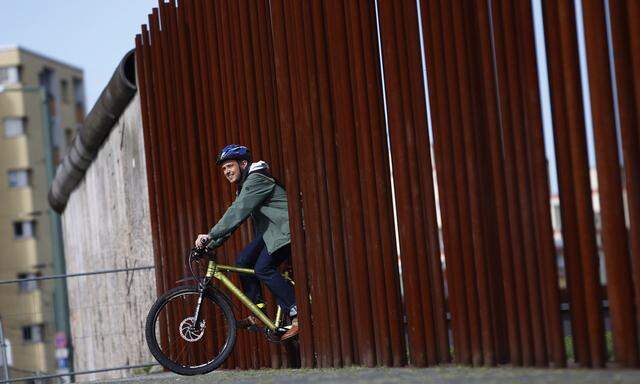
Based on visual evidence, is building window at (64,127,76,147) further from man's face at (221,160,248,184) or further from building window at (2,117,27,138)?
man's face at (221,160,248,184)

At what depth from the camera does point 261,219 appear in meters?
10.1

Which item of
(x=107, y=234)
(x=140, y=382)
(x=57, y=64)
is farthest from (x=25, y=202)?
(x=140, y=382)

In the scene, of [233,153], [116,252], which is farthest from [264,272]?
[116,252]

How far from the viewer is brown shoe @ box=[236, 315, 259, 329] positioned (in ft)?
33.0

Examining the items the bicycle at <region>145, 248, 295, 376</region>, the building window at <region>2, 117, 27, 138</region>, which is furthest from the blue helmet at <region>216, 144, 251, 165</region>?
the building window at <region>2, 117, 27, 138</region>

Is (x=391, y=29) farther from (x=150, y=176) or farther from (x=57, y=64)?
(x=57, y=64)

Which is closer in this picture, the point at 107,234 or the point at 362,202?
the point at 362,202

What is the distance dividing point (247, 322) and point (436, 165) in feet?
8.69

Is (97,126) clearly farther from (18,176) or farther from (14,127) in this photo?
(14,127)

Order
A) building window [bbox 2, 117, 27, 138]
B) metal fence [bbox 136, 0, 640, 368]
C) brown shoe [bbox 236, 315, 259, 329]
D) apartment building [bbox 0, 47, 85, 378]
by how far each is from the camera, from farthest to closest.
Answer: building window [bbox 2, 117, 27, 138] → apartment building [bbox 0, 47, 85, 378] → brown shoe [bbox 236, 315, 259, 329] → metal fence [bbox 136, 0, 640, 368]

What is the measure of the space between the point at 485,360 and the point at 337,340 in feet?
5.52

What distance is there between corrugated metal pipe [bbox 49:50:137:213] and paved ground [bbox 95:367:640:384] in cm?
441

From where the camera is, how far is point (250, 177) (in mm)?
9664

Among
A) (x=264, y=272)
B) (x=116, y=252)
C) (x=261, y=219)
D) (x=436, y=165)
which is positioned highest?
(x=436, y=165)
